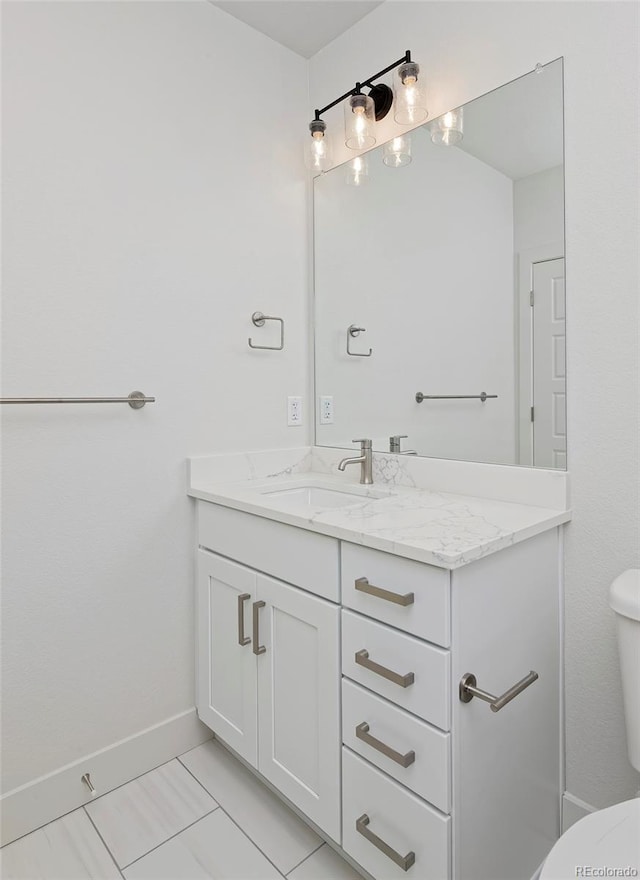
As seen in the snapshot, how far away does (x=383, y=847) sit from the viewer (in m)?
1.08

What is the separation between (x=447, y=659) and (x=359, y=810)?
1.57ft

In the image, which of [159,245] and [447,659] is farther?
[159,245]

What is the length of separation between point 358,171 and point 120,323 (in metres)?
1.02

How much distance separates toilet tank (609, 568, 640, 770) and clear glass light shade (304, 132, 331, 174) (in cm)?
171

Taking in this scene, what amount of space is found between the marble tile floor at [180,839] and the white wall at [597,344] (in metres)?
0.72

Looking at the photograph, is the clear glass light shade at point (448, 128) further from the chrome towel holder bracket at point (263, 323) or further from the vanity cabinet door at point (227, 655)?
the vanity cabinet door at point (227, 655)

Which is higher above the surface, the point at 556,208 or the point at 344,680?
the point at 556,208

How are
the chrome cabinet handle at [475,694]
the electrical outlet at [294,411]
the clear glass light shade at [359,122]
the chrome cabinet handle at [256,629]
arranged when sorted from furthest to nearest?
1. the electrical outlet at [294,411]
2. the clear glass light shade at [359,122]
3. the chrome cabinet handle at [256,629]
4. the chrome cabinet handle at [475,694]

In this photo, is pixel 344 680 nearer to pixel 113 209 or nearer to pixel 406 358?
pixel 406 358

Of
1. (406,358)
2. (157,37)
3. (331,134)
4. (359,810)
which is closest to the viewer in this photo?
(359,810)

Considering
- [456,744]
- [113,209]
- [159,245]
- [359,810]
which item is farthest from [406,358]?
[359,810]

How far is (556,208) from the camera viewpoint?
1.34m

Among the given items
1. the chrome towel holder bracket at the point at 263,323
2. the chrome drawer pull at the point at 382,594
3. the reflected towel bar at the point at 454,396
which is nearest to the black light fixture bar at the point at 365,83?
the chrome towel holder bracket at the point at 263,323

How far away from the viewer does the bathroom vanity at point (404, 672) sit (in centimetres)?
100
